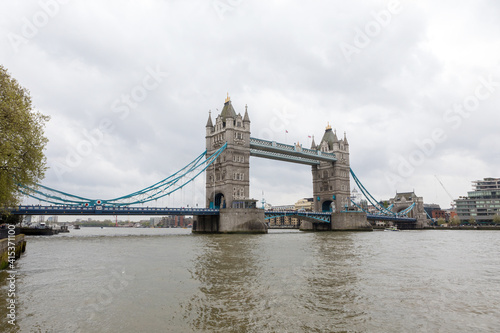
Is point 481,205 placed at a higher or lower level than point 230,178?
lower

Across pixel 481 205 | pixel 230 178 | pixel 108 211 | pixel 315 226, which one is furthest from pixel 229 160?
pixel 481 205

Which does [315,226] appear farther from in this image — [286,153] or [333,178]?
[286,153]

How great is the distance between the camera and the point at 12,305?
10.0 metres

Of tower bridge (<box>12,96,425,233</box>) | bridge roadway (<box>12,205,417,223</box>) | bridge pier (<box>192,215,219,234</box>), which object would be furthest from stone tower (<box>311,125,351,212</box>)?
bridge pier (<box>192,215,219,234</box>)

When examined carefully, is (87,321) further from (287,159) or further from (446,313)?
(287,159)

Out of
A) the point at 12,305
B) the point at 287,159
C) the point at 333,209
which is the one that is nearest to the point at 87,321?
the point at 12,305

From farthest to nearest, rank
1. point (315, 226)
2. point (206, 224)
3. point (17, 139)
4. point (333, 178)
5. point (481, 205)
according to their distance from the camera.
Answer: point (481, 205) → point (333, 178) → point (315, 226) → point (206, 224) → point (17, 139)

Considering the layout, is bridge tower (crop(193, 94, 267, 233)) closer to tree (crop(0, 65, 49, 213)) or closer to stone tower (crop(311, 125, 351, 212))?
stone tower (crop(311, 125, 351, 212))

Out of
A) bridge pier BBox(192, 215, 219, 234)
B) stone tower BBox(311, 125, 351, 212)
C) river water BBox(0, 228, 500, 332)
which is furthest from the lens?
stone tower BBox(311, 125, 351, 212)

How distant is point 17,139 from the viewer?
57.9 ft

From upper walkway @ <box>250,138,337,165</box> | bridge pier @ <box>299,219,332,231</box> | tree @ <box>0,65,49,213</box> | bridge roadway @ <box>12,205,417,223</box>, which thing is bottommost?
bridge pier @ <box>299,219,332,231</box>

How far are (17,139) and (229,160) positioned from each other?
46.4 metres

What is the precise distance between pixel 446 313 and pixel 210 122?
63939 millimetres

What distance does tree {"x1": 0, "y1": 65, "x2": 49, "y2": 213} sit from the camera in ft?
56.3
